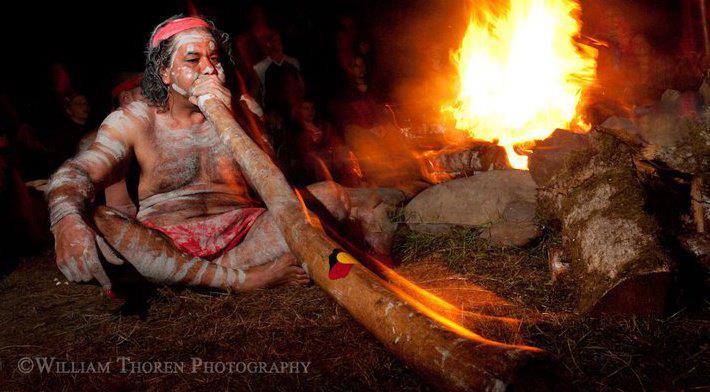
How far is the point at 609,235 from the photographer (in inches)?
100

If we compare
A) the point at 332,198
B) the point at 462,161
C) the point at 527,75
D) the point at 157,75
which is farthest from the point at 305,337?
the point at 527,75

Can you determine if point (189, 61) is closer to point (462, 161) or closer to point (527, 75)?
point (462, 161)

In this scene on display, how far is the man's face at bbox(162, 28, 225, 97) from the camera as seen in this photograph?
3604mm

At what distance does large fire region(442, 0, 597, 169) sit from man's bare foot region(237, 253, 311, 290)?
4066 millimetres

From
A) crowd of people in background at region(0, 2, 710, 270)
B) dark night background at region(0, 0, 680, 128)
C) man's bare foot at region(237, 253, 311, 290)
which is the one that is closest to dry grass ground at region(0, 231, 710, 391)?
man's bare foot at region(237, 253, 311, 290)

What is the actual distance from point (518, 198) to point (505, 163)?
1.83 metres

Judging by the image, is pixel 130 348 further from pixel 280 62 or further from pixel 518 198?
pixel 280 62

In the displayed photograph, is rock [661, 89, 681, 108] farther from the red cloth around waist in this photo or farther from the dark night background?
the red cloth around waist

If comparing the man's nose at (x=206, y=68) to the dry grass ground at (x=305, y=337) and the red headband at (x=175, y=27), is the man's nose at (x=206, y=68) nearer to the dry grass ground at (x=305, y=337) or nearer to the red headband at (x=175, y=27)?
the red headband at (x=175, y=27)

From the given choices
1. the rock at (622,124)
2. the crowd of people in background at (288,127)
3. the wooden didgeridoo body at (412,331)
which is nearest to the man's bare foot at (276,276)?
the wooden didgeridoo body at (412,331)

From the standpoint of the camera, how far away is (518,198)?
4.36m

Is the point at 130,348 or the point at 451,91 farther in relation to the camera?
the point at 451,91

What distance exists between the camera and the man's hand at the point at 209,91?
11.5 feet

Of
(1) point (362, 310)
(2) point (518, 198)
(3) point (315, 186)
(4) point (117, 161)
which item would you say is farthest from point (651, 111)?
(4) point (117, 161)
